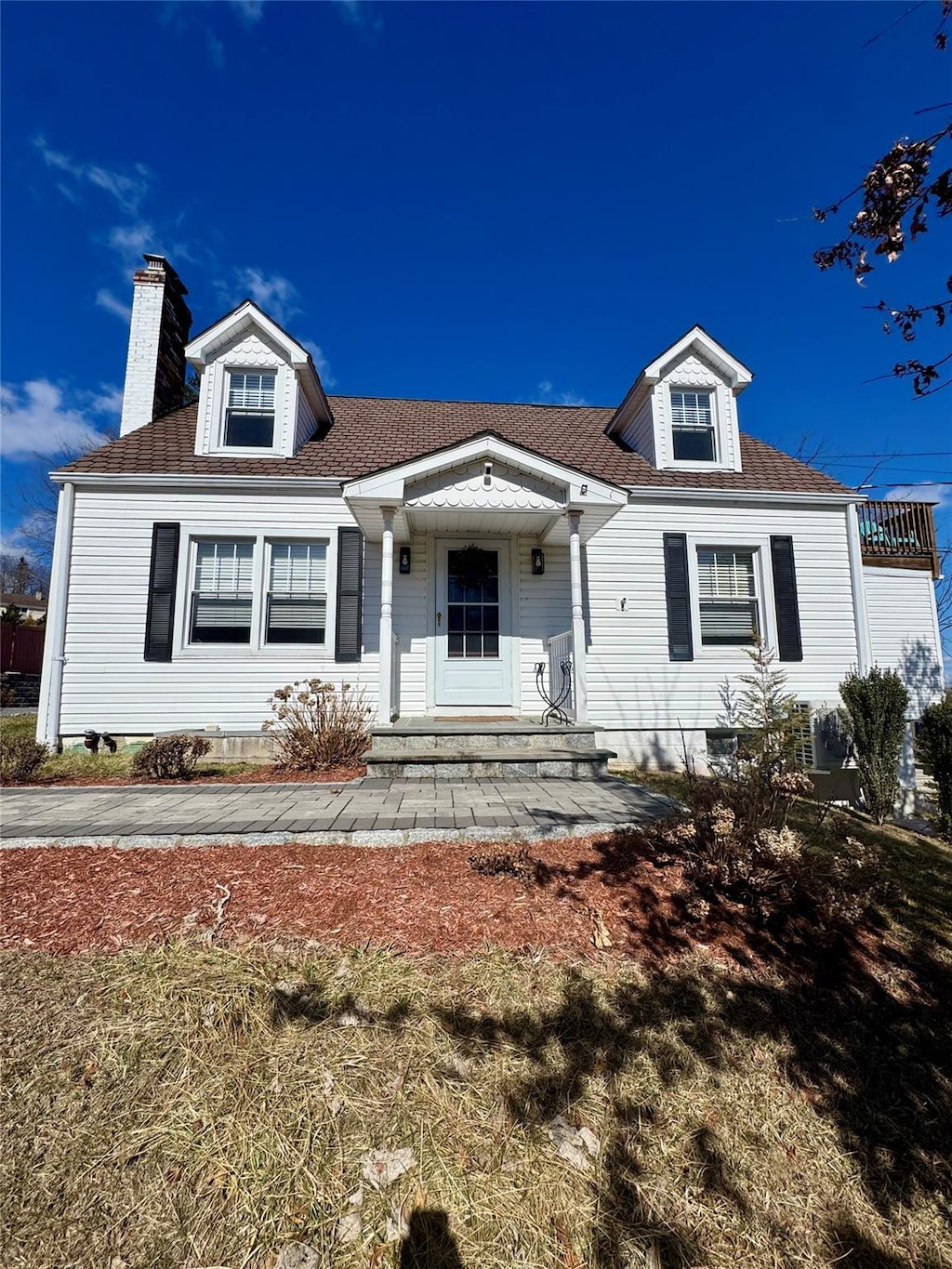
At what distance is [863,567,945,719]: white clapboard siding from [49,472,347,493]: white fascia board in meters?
10.3

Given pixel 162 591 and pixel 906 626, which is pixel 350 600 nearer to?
pixel 162 591

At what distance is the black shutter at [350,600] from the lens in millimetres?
8133

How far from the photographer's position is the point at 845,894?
3.08 metres

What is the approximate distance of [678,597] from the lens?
8.77 metres

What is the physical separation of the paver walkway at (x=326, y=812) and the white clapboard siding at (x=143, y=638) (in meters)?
2.56

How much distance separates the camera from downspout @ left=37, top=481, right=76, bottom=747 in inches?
303

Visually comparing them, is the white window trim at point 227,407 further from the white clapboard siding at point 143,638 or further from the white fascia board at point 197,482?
the white clapboard siding at point 143,638

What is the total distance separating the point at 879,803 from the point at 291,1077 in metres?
7.04

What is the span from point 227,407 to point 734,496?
8.24 meters

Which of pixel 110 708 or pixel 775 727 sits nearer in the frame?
pixel 775 727

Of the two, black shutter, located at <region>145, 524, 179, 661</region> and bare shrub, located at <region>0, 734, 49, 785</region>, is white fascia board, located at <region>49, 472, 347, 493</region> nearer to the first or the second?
black shutter, located at <region>145, 524, 179, 661</region>

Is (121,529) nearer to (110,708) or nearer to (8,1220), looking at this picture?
(110,708)

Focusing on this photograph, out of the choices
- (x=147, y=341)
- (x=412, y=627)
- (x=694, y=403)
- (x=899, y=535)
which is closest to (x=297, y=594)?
(x=412, y=627)

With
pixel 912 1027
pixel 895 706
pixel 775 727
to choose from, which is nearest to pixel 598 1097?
pixel 912 1027
